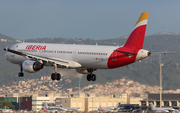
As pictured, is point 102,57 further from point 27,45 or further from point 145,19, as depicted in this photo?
point 27,45

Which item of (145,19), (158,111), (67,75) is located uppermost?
(145,19)

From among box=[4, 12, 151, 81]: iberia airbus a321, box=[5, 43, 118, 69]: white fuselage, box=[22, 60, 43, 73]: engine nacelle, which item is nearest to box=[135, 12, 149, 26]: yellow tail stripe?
box=[4, 12, 151, 81]: iberia airbus a321

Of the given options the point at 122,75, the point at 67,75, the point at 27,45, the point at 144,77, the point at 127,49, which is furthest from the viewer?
the point at 122,75

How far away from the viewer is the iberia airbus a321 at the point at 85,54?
56781mm

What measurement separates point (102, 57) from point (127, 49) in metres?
4.11

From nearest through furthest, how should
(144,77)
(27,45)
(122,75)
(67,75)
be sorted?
(27,45), (67,75), (144,77), (122,75)

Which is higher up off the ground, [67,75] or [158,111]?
[67,75]

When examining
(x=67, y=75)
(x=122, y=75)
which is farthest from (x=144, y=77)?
(x=67, y=75)

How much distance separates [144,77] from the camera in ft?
497

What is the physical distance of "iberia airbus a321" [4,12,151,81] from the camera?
186ft

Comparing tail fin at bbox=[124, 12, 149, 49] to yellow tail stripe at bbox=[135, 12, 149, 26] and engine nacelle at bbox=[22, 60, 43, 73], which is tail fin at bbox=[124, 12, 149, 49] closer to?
yellow tail stripe at bbox=[135, 12, 149, 26]

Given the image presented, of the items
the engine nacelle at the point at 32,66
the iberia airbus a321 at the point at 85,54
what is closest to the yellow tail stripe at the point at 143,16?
the iberia airbus a321 at the point at 85,54

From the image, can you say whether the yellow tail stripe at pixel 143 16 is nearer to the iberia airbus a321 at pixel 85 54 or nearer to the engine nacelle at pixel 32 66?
the iberia airbus a321 at pixel 85 54

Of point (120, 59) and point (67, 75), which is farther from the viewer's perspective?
point (67, 75)
